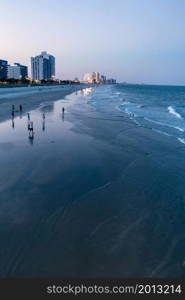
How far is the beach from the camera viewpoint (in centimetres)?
604

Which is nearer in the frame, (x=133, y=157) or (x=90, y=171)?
(x=90, y=171)

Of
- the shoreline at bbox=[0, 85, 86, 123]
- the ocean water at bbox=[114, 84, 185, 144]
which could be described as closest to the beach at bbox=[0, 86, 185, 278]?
the ocean water at bbox=[114, 84, 185, 144]

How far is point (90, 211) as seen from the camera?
839cm

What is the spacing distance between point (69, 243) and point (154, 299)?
2.81 metres

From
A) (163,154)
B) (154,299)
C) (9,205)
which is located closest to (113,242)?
(154,299)

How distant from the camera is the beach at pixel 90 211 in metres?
6.04

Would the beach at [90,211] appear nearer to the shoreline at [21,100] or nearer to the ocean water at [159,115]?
the ocean water at [159,115]

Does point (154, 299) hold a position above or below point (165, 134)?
below

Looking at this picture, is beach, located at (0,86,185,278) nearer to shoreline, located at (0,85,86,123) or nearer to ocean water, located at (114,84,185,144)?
ocean water, located at (114,84,185,144)

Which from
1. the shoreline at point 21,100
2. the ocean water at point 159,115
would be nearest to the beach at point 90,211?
the ocean water at point 159,115

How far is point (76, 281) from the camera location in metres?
5.48

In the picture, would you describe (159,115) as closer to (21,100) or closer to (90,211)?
(90,211)

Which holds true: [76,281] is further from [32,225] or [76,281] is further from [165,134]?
[165,134]

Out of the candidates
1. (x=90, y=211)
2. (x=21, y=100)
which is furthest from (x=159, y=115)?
(x=21, y=100)
